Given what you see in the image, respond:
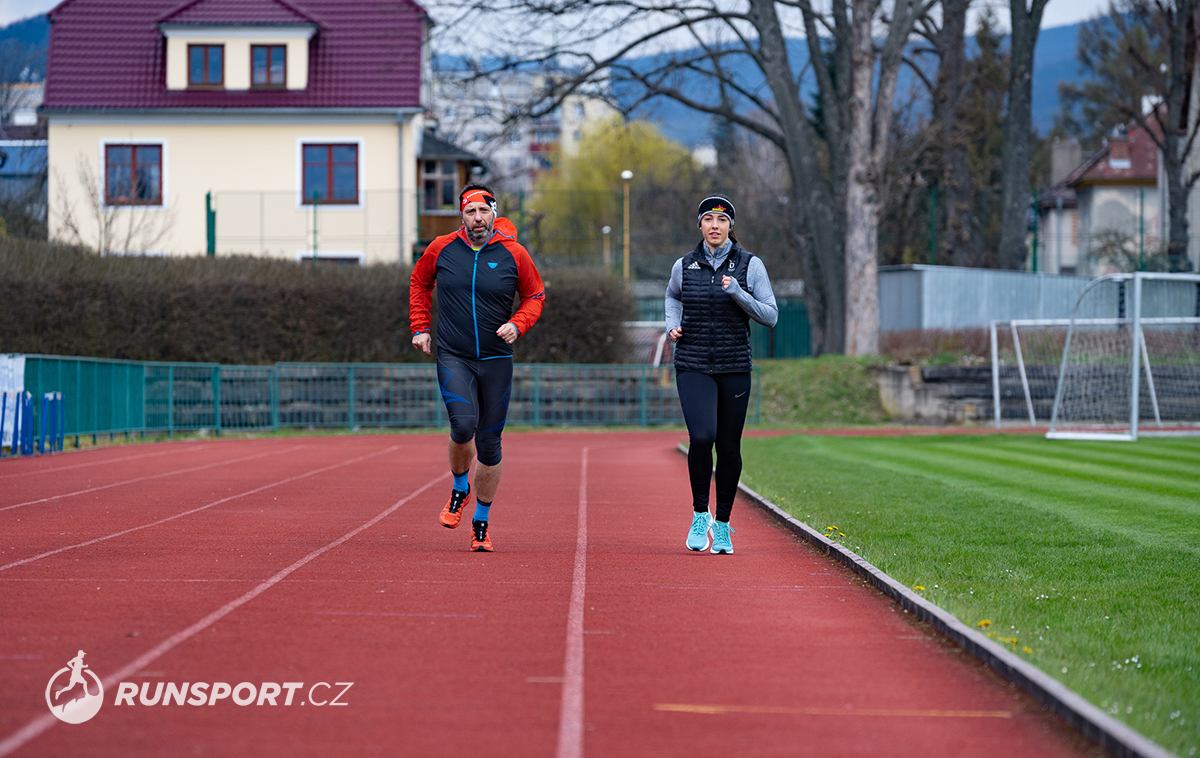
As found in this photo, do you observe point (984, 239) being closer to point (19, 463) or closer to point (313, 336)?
point (313, 336)

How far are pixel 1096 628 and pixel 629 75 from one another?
2602 centimetres

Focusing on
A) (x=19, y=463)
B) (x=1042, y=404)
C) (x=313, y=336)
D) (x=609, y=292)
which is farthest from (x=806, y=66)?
(x=19, y=463)

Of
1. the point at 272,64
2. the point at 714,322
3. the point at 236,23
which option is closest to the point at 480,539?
the point at 714,322

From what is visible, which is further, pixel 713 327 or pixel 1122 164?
pixel 1122 164

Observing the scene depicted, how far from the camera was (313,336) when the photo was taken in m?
26.7

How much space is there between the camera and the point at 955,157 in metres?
40.4

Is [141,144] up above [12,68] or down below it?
below

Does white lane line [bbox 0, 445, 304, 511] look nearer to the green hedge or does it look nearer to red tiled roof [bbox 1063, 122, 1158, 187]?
the green hedge

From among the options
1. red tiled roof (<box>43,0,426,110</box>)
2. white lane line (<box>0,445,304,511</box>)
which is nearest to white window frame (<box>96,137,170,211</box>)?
red tiled roof (<box>43,0,426,110</box>)

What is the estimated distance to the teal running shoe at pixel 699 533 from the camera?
28.5 feet

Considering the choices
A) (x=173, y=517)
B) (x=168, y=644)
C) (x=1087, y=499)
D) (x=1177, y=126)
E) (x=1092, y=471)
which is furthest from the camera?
(x=1177, y=126)

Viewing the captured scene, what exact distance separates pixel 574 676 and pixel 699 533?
143 inches

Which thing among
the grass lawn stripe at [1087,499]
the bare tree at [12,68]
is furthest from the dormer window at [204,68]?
the grass lawn stripe at [1087,499]

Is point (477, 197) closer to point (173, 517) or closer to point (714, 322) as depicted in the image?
point (714, 322)
